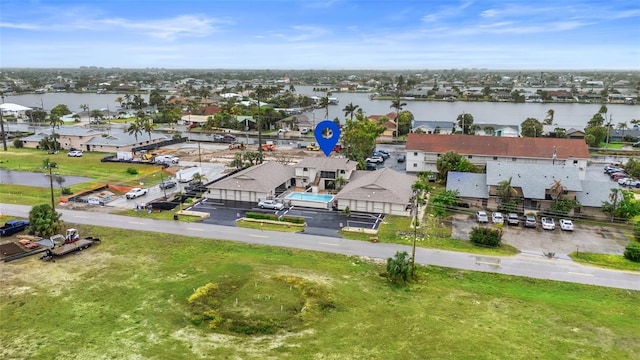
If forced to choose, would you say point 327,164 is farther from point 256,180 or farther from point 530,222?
point 530,222

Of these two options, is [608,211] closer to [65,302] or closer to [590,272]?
[590,272]

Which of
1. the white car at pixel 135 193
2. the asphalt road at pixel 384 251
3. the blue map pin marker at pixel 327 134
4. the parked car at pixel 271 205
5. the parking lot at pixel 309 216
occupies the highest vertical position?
the blue map pin marker at pixel 327 134

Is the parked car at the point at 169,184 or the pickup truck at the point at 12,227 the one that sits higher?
the parked car at the point at 169,184

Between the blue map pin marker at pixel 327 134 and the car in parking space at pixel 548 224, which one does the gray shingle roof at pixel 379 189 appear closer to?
the blue map pin marker at pixel 327 134

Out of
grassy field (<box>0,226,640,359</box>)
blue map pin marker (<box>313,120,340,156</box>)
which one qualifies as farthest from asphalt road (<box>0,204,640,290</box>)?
blue map pin marker (<box>313,120,340,156</box>)

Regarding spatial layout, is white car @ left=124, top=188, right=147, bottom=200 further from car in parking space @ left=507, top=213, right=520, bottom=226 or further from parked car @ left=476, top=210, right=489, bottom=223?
car in parking space @ left=507, top=213, right=520, bottom=226

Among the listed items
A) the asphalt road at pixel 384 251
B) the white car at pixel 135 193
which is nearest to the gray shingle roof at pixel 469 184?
the asphalt road at pixel 384 251
